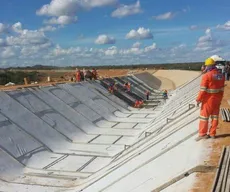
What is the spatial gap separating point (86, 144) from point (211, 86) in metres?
9.96

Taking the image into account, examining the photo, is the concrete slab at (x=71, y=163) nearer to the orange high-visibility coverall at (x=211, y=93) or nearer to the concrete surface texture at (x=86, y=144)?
the concrete surface texture at (x=86, y=144)

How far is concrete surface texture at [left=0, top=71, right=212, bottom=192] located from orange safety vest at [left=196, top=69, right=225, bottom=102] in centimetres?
108

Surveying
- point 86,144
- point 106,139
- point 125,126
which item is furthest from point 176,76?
point 86,144

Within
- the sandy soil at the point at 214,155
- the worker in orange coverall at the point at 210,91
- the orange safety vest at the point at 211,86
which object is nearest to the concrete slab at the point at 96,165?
the sandy soil at the point at 214,155

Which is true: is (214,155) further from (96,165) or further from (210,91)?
(96,165)

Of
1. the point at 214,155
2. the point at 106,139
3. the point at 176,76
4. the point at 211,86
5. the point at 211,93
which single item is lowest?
the point at 106,139

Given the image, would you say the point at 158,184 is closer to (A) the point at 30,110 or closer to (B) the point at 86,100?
(A) the point at 30,110

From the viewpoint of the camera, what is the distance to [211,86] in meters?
7.51

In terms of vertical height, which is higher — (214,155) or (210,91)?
(210,91)

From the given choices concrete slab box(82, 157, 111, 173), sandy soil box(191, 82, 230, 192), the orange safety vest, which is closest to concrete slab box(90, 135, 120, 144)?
concrete slab box(82, 157, 111, 173)

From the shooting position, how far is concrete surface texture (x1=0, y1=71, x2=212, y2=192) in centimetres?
790

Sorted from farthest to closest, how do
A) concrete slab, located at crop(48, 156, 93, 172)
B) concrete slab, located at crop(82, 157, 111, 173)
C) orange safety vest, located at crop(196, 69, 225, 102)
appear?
concrete slab, located at crop(48, 156, 93, 172), concrete slab, located at crop(82, 157, 111, 173), orange safety vest, located at crop(196, 69, 225, 102)

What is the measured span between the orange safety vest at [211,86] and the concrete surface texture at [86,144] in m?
1.08

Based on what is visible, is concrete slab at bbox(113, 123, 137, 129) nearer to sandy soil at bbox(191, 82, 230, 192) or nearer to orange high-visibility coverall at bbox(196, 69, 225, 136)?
sandy soil at bbox(191, 82, 230, 192)
